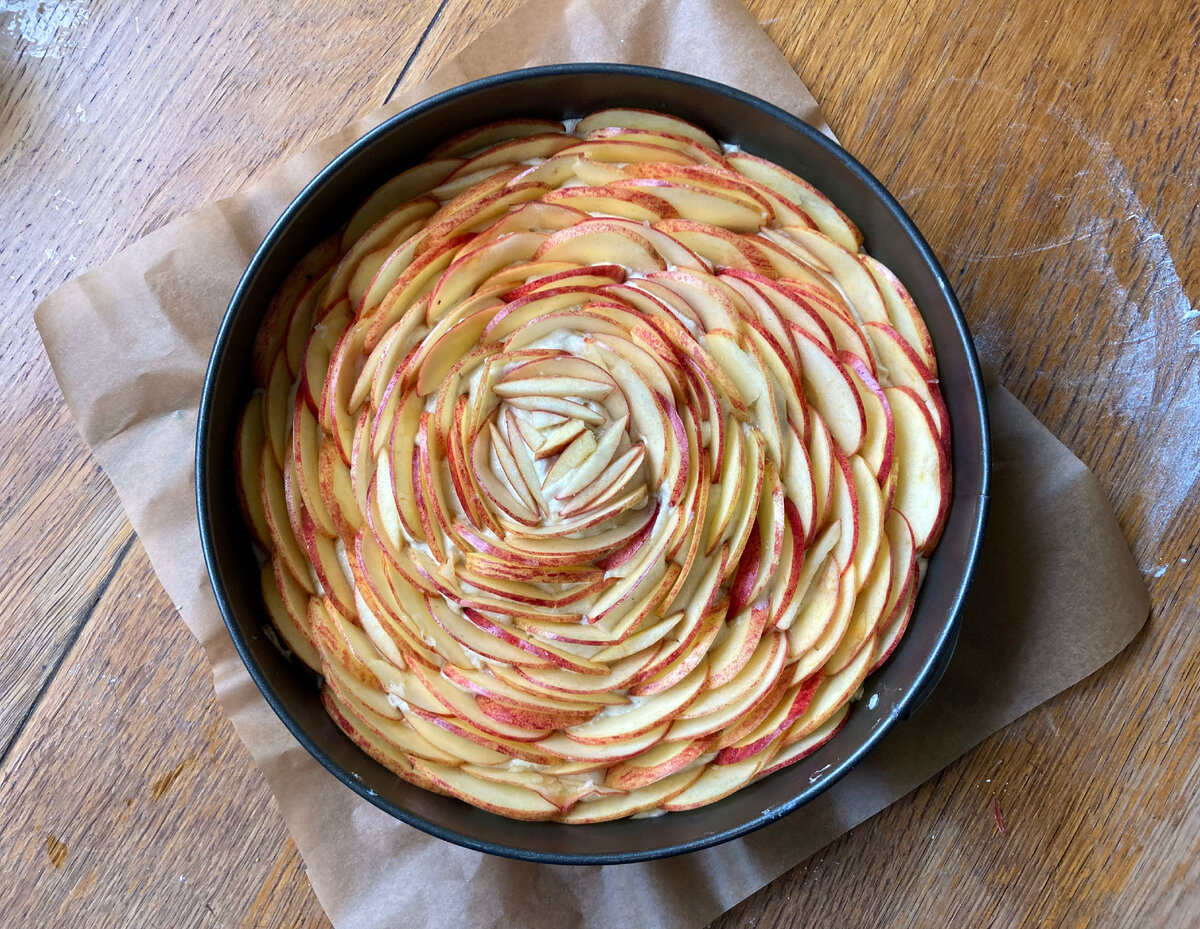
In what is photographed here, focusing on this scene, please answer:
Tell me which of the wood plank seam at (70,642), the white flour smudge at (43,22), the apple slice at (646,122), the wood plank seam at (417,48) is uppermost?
the white flour smudge at (43,22)

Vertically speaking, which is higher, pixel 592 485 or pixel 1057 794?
pixel 592 485

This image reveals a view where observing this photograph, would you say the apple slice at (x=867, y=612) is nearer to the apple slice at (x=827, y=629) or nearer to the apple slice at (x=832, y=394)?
the apple slice at (x=827, y=629)

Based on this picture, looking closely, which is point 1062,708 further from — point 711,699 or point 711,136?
point 711,136

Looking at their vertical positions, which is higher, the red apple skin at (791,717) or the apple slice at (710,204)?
the apple slice at (710,204)

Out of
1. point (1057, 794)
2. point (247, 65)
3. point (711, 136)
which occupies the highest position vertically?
point (247, 65)

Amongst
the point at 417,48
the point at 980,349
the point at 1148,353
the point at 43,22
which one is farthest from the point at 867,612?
the point at 43,22

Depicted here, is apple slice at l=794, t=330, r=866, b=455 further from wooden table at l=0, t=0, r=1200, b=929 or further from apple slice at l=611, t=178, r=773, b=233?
wooden table at l=0, t=0, r=1200, b=929

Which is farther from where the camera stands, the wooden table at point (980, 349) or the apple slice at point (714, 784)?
the wooden table at point (980, 349)

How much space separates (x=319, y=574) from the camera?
95cm

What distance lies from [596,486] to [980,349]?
536mm

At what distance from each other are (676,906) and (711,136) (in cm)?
91

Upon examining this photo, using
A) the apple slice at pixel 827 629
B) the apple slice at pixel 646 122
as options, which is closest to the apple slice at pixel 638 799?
the apple slice at pixel 827 629

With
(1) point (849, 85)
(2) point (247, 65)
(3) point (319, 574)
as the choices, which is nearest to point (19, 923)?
(3) point (319, 574)

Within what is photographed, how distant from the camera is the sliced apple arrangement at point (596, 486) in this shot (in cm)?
92
